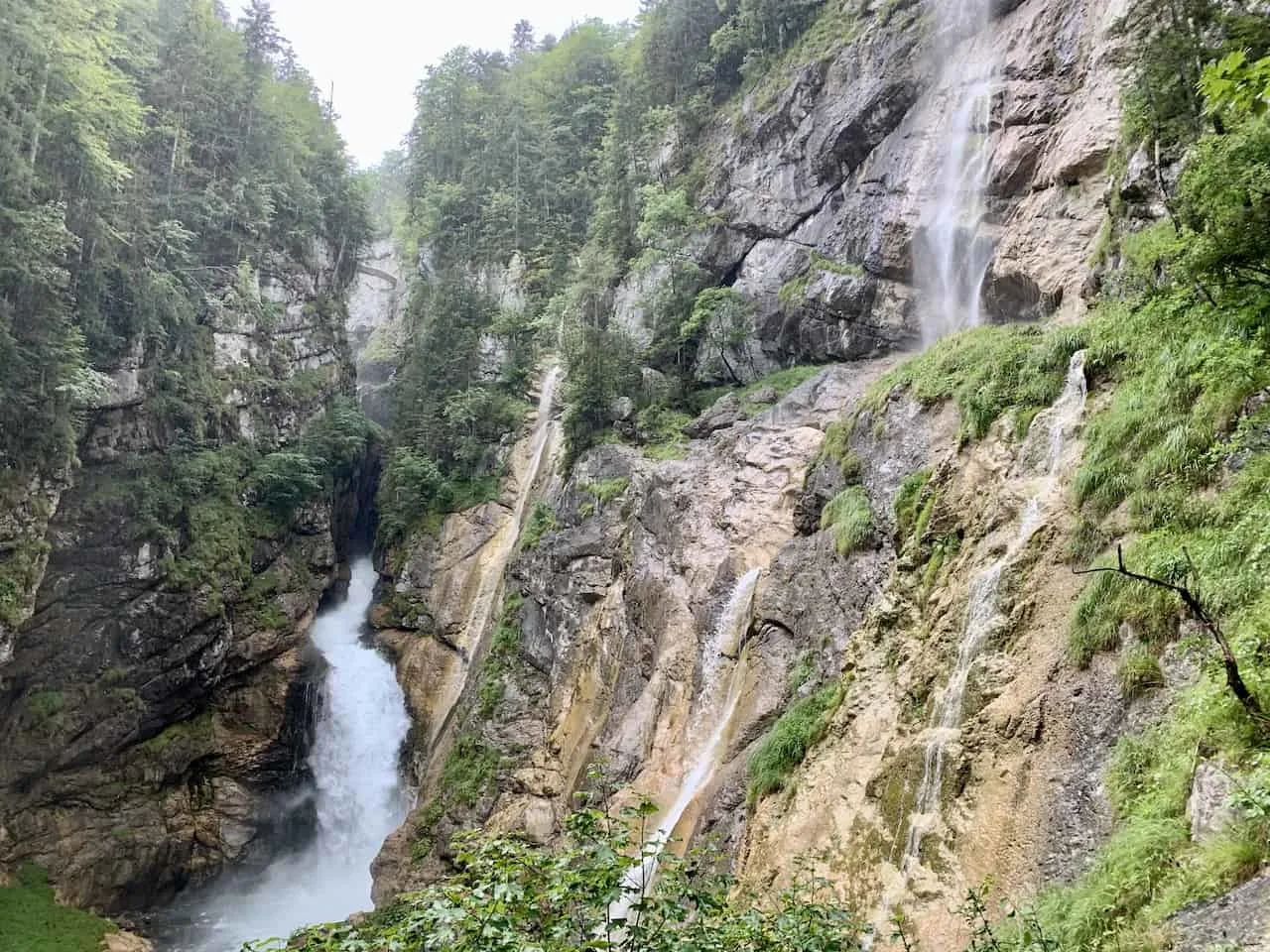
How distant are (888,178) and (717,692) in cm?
1553

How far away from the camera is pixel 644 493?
66.7ft

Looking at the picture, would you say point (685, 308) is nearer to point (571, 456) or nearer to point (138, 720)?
point (571, 456)

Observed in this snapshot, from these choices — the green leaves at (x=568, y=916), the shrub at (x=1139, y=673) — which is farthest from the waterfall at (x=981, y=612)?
the green leaves at (x=568, y=916)

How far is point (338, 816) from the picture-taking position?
23.9 metres

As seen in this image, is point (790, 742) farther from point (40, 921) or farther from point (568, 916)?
point (40, 921)

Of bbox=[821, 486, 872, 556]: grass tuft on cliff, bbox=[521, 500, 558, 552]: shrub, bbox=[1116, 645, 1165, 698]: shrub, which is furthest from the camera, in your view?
bbox=[521, 500, 558, 552]: shrub

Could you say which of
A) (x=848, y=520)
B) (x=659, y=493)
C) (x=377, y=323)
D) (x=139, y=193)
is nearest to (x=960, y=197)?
(x=659, y=493)

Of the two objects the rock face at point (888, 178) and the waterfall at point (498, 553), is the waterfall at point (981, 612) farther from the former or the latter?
the waterfall at point (498, 553)

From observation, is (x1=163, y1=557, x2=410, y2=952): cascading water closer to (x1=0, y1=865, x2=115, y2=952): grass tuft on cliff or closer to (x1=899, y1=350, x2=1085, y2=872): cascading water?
(x1=0, y1=865, x2=115, y2=952): grass tuft on cliff

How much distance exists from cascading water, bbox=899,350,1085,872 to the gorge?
0.23ft

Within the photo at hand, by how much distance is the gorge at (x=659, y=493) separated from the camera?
6227 millimetres

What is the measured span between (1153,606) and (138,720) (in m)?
24.3

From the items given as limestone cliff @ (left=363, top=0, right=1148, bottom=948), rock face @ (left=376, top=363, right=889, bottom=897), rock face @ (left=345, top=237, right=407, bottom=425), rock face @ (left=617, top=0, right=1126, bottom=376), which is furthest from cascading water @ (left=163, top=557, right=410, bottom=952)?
rock face @ (left=345, top=237, right=407, bottom=425)

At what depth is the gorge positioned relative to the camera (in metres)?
6.23
